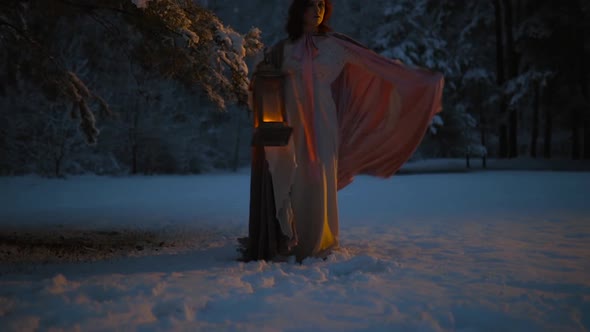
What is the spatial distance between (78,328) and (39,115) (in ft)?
51.1

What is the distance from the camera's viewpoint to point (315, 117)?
429cm

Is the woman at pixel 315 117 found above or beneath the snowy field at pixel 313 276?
above

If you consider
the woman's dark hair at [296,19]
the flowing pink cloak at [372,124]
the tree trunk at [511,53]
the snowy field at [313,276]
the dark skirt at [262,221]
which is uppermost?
the tree trunk at [511,53]

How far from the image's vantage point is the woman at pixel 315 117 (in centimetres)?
412

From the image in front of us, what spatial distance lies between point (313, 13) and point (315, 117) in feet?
3.34

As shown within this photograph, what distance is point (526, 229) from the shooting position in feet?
20.2

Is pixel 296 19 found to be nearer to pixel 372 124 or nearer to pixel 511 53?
pixel 372 124

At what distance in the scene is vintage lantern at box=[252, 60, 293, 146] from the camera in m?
3.96

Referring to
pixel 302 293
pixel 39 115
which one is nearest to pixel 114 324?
pixel 302 293

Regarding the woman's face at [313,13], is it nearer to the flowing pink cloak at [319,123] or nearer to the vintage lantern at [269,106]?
the flowing pink cloak at [319,123]

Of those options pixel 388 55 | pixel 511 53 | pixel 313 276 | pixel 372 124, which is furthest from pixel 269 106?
pixel 511 53

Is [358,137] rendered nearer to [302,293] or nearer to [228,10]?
[302,293]

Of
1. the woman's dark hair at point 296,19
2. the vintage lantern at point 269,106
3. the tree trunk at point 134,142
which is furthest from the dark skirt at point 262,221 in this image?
the tree trunk at point 134,142

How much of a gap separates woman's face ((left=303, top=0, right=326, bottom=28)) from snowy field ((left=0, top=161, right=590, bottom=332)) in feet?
7.50
